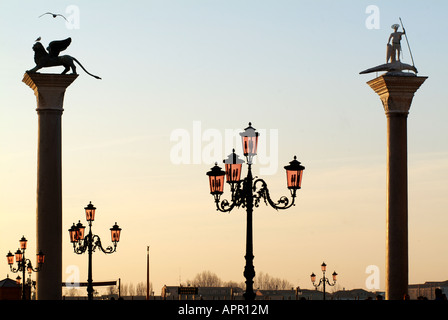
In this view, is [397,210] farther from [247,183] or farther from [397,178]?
[247,183]

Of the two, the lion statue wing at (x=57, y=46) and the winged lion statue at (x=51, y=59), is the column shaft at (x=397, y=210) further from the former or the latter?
the lion statue wing at (x=57, y=46)

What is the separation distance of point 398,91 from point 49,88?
15.0 metres

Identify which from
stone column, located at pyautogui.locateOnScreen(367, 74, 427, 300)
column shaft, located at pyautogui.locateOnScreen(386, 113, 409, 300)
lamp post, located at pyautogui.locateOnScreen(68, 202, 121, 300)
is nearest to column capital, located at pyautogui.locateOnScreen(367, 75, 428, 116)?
stone column, located at pyautogui.locateOnScreen(367, 74, 427, 300)

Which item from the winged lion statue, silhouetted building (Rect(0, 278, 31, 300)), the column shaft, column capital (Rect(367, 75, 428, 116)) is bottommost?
silhouetted building (Rect(0, 278, 31, 300))

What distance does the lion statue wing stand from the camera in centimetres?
5066

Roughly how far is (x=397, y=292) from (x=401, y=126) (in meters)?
6.95

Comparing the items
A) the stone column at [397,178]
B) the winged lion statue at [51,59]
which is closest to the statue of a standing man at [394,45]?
the stone column at [397,178]

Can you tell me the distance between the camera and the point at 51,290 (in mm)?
47438

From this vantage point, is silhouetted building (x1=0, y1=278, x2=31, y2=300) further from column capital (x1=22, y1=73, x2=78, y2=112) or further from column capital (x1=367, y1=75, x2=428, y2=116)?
column capital (x1=367, y1=75, x2=428, y2=116)

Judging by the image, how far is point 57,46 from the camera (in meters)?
51.3

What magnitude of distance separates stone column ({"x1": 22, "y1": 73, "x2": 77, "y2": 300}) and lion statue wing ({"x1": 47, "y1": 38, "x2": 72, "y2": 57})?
7.60 feet

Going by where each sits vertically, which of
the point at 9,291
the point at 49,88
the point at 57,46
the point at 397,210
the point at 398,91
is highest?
the point at 57,46

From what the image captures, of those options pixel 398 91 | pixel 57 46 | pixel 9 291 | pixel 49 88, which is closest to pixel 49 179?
pixel 49 88
